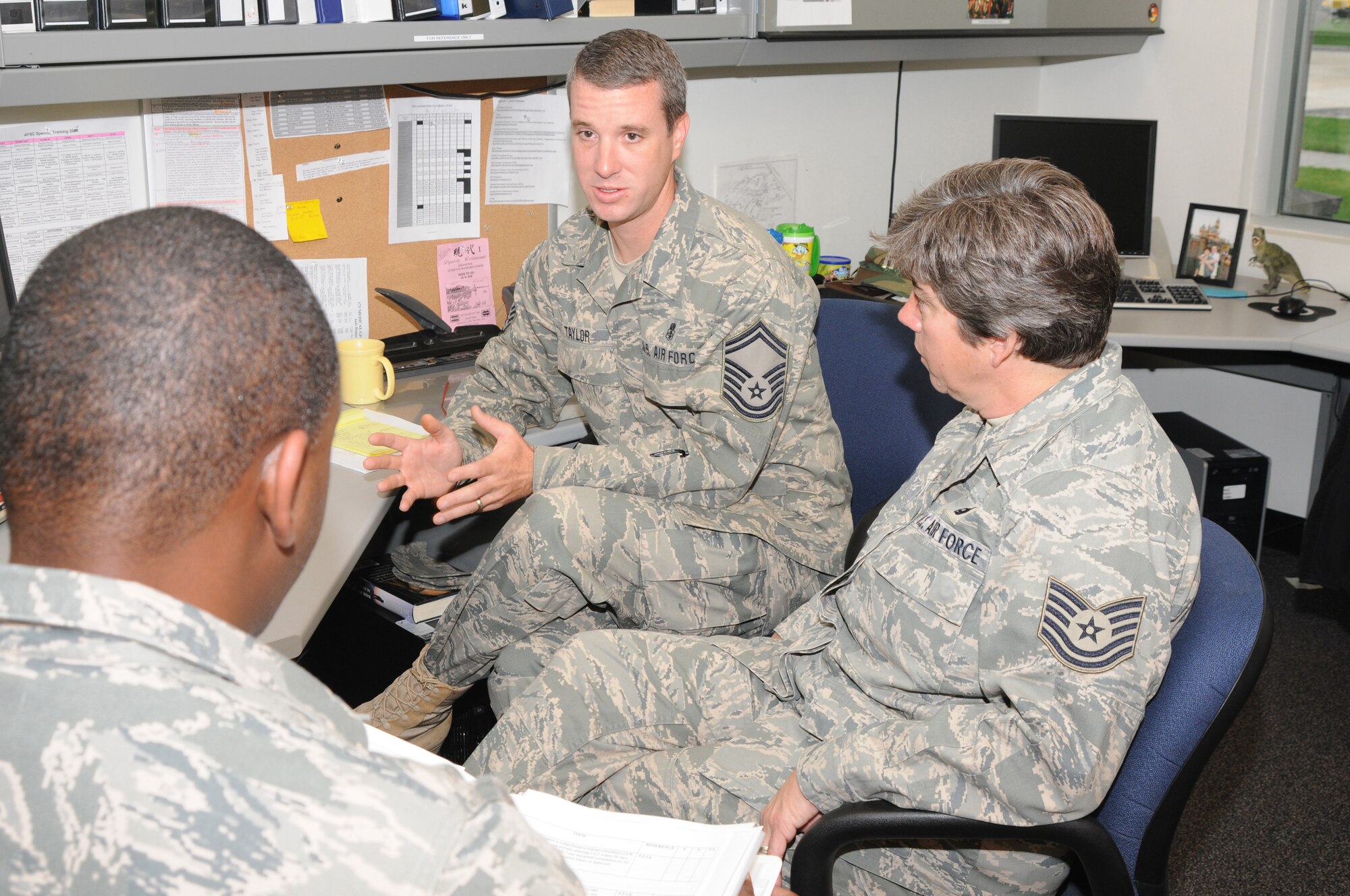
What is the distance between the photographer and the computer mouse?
2.78 meters

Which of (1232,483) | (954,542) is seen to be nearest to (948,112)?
(1232,483)

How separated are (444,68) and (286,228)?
454mm

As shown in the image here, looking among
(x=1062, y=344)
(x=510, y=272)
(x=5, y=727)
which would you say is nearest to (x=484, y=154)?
(x=510, y=272)

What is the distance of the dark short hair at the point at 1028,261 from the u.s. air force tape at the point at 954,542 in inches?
8.3

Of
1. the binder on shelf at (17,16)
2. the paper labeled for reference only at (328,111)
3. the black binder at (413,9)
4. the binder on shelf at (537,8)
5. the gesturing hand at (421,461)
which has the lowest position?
the gesturing hand at (421,461)

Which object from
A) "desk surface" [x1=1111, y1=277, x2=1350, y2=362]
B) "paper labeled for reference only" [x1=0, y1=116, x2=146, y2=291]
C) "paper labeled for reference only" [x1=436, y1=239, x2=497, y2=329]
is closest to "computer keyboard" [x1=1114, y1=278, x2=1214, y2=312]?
"desk surface" [x1=1111, y1=277, x2=1350, y2=362]

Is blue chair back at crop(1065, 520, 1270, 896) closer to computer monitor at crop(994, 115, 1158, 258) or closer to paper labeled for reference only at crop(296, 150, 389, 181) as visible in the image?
paper labeled for reference only at crop(296, 150, 389, 181)

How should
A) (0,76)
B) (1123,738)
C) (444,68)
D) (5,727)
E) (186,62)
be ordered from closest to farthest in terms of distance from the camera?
1. (5,727)
2. (1123,738)
3. (0,76)
4. (186,62)
5. (444,68)

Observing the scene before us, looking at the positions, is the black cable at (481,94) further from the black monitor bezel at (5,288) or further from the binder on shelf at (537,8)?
the black monitor bezel at (5,288)

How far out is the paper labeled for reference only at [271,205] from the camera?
7.00 feet

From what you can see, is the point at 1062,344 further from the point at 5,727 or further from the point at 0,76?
the point at 0,76

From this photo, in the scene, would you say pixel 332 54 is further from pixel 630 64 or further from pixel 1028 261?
pixel 1028 261

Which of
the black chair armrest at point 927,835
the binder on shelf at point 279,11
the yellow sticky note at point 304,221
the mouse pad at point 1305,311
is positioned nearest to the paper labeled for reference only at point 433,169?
the yellow sticky note at point 304,221

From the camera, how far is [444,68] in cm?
201
